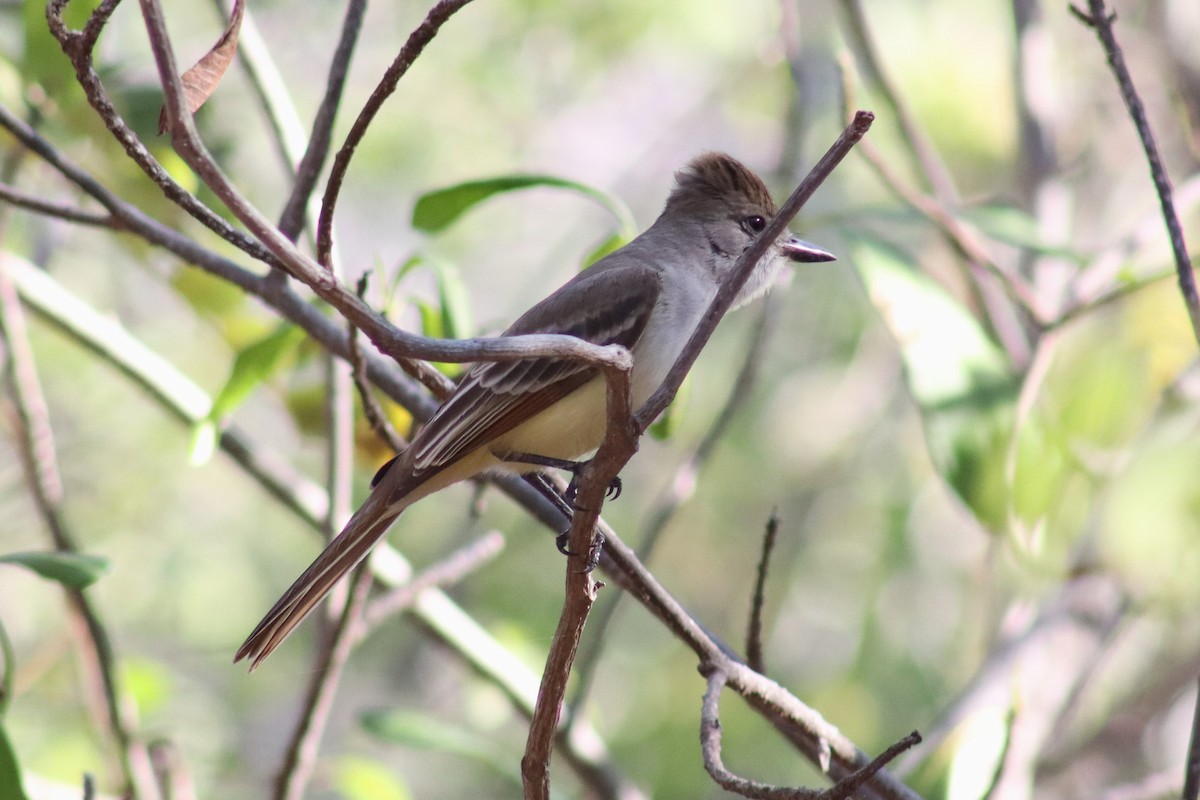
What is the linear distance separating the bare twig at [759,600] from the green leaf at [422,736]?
1107 mm

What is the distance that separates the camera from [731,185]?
4035mm

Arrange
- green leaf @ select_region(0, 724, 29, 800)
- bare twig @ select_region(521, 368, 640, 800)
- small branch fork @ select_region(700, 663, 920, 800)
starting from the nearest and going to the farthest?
small branch fork @ select_region(700, 663, 920, 800), bare twig @ select_region(521, 368, 640, 800), green leaf @ select_region(0, 724, 29, 800)

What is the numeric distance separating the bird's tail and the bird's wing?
0.14m

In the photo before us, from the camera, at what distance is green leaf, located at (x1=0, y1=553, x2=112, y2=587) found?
2525 mm

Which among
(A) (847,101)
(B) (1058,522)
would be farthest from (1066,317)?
(A) (847,101)

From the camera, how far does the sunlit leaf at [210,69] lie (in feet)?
5.37

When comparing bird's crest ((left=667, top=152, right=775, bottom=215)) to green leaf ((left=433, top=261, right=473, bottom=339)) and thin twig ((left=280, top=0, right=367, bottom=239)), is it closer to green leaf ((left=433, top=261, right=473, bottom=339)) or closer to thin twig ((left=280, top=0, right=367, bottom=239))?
green leaf ((left=433, top=261, right=473, bottom=339))

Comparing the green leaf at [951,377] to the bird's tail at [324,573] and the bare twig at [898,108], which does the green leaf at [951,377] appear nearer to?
the bare twig at [898,108]

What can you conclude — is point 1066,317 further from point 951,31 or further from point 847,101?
point 951,31

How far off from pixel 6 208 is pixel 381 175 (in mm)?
3138

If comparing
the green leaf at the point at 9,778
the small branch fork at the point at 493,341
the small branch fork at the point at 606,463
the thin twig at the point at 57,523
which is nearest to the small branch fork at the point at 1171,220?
Result: the small branch fork at the point at 493,341

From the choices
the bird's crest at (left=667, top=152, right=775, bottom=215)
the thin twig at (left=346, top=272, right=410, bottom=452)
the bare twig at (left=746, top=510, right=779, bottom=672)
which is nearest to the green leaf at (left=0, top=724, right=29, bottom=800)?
the thin twig at (left=346, top=272, right=410, bottom=452)

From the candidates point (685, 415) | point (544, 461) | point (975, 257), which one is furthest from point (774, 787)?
point (685, 415)

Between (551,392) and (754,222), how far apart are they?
3.84ft
